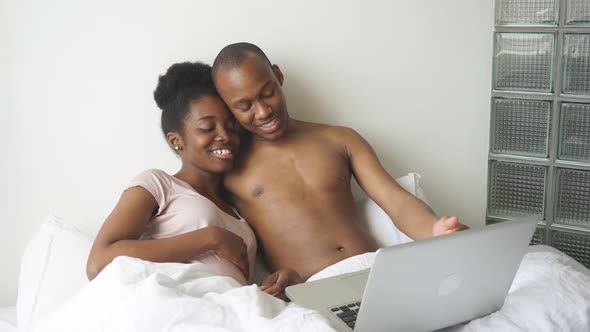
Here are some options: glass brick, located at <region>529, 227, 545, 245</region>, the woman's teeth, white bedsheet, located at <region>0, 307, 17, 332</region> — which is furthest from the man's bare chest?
white bedsheet, located at <region>0, 307, 17, 332</region>

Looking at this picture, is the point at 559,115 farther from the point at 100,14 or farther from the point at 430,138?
the point at 100,14

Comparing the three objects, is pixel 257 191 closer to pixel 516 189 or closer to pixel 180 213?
pixel 180 213

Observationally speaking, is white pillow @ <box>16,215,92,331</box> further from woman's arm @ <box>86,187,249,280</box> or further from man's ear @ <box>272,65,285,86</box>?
man's ear @ <box>272,65,285,86</box>

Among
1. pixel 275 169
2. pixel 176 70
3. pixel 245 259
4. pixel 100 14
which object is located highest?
pixel 100 14

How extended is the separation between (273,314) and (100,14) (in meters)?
1.10

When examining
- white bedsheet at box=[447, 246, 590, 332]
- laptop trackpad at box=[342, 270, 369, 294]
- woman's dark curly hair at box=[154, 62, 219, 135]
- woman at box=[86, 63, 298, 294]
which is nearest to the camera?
white bedsheet at box=[447, 246, 590, 332]

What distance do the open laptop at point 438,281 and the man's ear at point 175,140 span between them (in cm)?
63

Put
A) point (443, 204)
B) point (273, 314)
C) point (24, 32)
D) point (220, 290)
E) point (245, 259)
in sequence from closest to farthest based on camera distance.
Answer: point (273, 314)
point (220, 290)
point (245, 259)
point (24, 32)
point (443, 204)

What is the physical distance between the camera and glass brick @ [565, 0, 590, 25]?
1.88m

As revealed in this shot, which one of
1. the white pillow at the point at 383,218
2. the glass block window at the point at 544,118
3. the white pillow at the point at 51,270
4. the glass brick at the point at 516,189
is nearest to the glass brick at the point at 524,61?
the glass block window at the point at 544,118

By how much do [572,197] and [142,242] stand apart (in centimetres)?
116

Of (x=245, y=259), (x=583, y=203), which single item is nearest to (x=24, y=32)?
(x=245, y=259)

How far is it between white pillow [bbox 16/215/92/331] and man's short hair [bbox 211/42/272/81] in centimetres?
57

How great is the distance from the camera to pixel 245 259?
1776 millimetres
